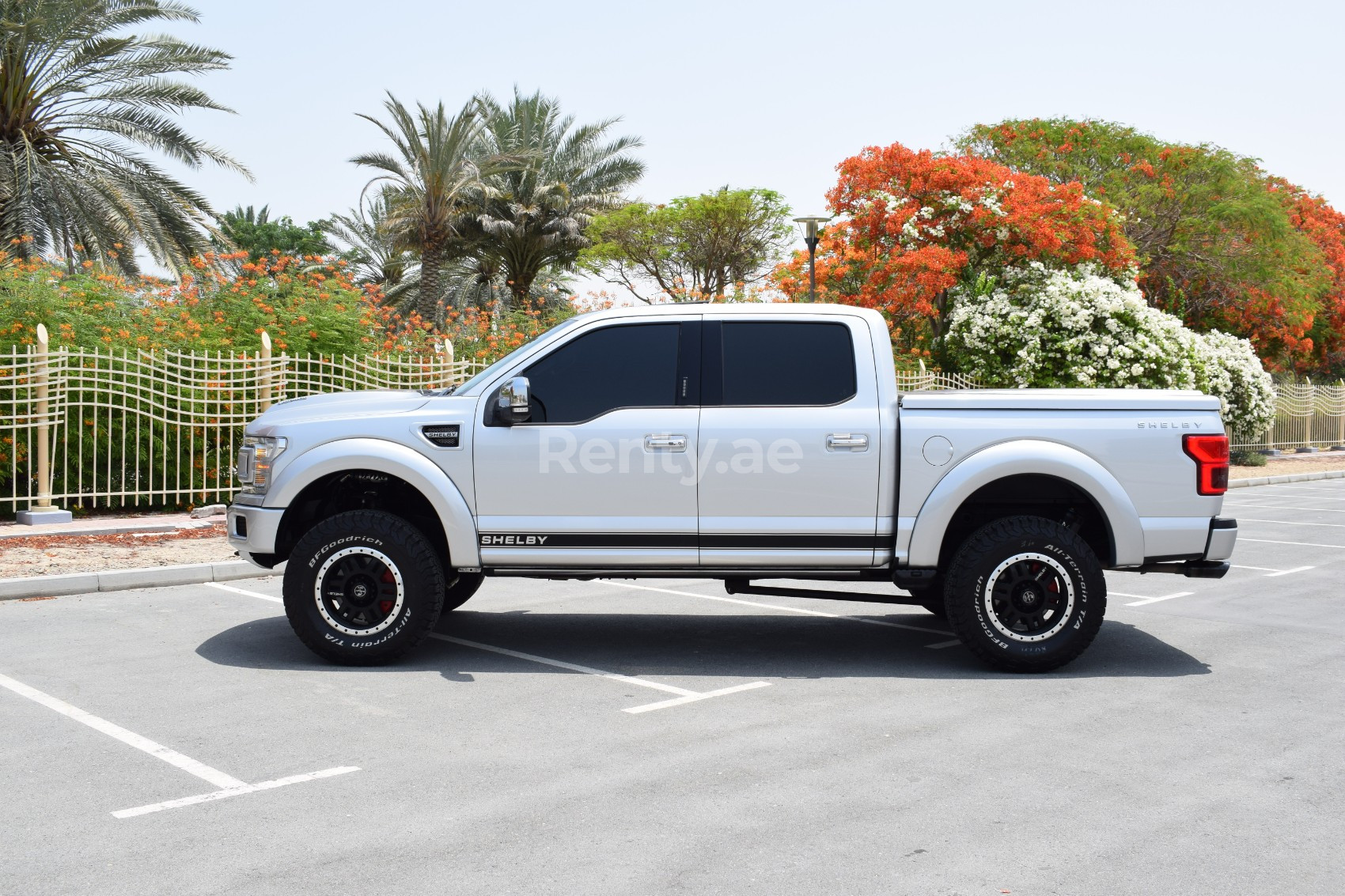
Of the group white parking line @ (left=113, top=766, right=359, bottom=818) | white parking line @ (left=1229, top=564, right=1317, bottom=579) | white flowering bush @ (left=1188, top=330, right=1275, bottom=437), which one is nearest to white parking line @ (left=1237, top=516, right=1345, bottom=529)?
white parking line @ (left=1229, top=564, right=1317, bottom=579)

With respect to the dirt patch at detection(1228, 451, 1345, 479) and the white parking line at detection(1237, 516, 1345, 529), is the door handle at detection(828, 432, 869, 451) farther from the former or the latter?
the dirt patch at detection(1228, 451, 1345, 479)

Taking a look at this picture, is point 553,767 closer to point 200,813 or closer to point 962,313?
point 200,813

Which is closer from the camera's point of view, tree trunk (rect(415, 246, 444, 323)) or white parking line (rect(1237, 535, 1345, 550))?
white parking line (rect(1237, 535, 1345, 550))

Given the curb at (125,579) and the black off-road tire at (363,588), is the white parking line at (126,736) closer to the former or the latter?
Result: the black off-road tire at (363,588)

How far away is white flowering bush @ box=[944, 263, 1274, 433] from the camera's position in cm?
2561

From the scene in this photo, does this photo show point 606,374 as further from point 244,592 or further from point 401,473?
point 244,592

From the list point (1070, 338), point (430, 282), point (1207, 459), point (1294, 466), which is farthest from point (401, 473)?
point (1294, 466)

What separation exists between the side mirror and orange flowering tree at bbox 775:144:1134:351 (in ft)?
66.2

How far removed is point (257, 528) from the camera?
7344 millimetres

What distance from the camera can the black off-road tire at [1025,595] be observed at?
7059mm

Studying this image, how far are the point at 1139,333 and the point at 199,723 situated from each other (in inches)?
926

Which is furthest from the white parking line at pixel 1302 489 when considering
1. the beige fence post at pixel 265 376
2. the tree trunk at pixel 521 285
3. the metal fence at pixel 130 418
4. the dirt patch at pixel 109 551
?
the tree trunk at pixel 521 285

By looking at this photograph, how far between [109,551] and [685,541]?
719 centimetres

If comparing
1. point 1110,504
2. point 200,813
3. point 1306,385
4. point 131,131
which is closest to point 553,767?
point 200,813
